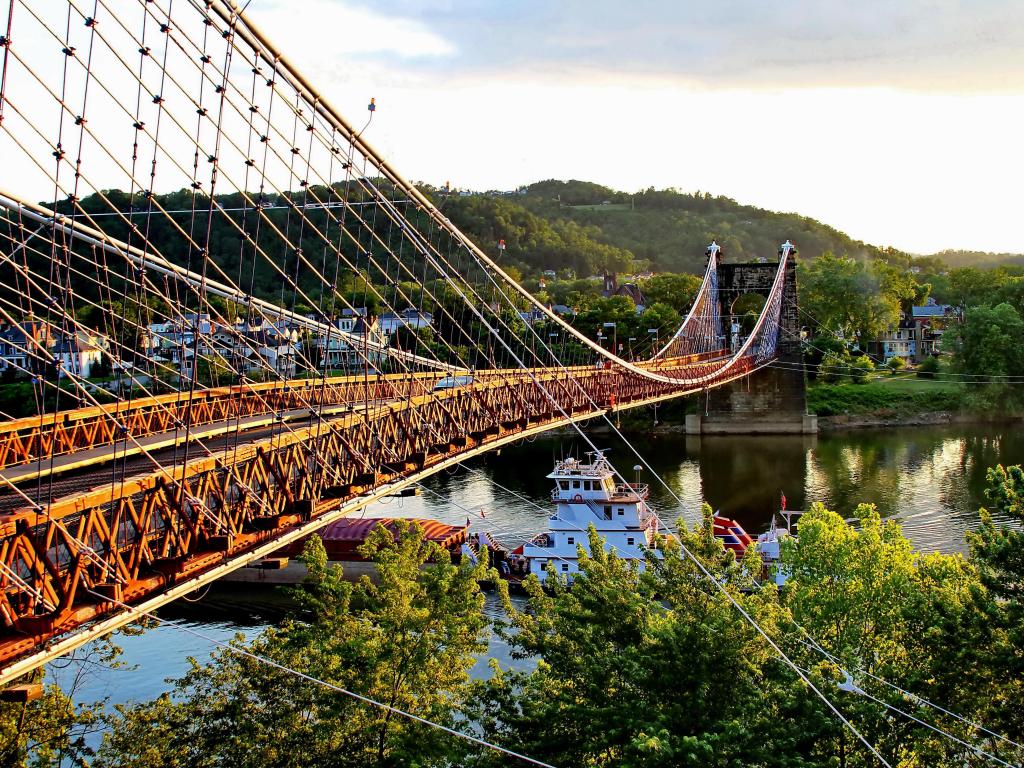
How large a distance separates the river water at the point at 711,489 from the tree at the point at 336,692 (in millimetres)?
5991

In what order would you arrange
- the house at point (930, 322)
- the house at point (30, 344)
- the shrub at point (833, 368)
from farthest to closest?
the house at point (930, 322)
the shrub at point (833, 368)
the house at point (30, 344)

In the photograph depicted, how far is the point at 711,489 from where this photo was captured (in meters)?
→ 47.5

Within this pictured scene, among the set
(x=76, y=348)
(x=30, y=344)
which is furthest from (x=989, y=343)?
(x=76, y=348)

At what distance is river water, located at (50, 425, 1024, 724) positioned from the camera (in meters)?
26.3

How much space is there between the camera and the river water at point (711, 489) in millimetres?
26328

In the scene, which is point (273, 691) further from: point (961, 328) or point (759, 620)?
point (961, 328)

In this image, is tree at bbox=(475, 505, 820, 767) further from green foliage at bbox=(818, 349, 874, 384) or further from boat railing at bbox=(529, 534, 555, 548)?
green foliage at bbox=(818, 349, 874, 384)

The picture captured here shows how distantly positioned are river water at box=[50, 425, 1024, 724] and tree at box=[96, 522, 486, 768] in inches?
236

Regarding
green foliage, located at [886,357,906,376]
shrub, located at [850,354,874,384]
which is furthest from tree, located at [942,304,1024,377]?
green foliage, located at [886,357,906,376]

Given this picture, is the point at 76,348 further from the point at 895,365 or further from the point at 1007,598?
the point at 895,365

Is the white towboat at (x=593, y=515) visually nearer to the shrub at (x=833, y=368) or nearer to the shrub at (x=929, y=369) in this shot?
the shrub at (x=833, y=368)

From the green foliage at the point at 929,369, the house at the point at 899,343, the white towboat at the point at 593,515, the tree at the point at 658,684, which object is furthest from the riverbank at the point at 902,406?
the tree at the point at 658,684

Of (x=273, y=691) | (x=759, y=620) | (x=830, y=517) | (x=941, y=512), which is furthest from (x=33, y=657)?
(x=941, y=512)

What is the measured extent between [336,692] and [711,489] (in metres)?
33.3
